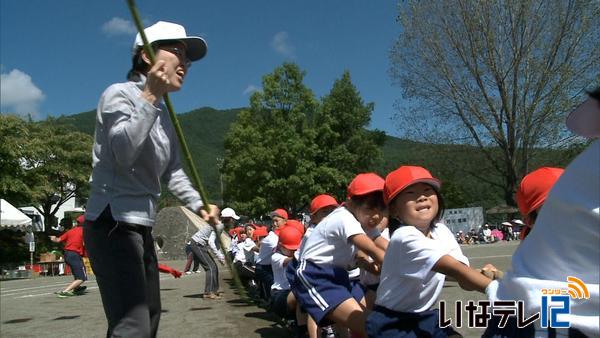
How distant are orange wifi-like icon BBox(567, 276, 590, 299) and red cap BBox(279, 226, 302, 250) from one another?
5.43 metres

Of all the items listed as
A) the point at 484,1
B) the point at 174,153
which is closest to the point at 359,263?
the point at 174,153

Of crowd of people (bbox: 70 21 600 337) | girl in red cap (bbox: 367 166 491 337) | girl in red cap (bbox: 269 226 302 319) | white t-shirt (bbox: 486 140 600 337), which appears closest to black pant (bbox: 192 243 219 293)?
girl in red cap (bbox: 269 226 302 319)

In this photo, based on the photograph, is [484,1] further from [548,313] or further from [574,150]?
[548,313]

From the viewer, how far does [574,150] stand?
68.8 feet

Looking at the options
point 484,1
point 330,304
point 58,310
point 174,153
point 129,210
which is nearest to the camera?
point 129,210

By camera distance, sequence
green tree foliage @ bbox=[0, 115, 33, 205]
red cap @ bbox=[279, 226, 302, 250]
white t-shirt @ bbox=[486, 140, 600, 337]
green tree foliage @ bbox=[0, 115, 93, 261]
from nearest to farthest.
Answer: white t-shirt @ bbox=[486, 140, 600, 337] < red cap @ bbox=[279, 226, 302, 250] < green tree foliage @ bbox=[0, 115, 33, 205] < green tree foliage @ bbox=[0, 115, 93, 261]

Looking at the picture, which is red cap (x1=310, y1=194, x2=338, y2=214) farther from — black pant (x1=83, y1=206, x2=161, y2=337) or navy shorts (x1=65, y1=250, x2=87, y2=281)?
navy shorts (x1=65, y1=250, x2=87, y2=281)

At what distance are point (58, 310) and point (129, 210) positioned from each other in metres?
8.20

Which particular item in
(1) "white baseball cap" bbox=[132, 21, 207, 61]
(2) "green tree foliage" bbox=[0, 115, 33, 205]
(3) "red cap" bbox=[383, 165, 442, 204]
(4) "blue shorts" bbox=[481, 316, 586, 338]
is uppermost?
(2) "green tree foliage" bbox=[0, 115, 33, 205]

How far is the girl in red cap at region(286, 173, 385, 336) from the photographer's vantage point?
12.6 feet

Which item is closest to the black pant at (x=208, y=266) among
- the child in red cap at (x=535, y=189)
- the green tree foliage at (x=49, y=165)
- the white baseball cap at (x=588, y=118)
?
the child in red cap at (x=535, y=189)

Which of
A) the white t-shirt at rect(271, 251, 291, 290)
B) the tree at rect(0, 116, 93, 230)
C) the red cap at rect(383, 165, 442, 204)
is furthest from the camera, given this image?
the tree at rect(0, 116, 93, 230)

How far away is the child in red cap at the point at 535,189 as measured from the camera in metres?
2.83

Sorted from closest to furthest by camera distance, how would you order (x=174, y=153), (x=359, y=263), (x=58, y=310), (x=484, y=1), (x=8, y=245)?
(x=174, y=153) → (x=359, y=263) → (x=58, y=310) → (x=484, y=1) → (x=8, y=245)
